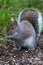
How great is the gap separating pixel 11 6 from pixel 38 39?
3.81 ft

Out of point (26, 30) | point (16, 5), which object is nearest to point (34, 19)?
point (26, 30)

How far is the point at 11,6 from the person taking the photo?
16.6 feet

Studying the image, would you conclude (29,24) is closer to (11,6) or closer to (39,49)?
(39,49)

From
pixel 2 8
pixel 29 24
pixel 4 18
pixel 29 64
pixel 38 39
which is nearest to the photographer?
pixel 29 64

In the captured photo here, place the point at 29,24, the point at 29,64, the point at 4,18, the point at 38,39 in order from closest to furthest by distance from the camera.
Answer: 1. the point at 29,64
2. the point at 29,24
3. the point at 38,39
4. the point at 4,18

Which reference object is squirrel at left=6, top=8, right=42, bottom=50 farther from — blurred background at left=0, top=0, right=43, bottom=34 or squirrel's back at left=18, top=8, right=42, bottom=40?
blurred background at left=0, top=0, right=43, bottom=34

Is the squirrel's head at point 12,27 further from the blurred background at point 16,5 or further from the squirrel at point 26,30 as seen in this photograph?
the blurred background at point 16,5

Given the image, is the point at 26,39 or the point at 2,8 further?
the point at 2,8

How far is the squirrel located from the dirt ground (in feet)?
0.23

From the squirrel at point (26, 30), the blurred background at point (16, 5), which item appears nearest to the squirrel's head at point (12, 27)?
the squirrel at point (26, 30)

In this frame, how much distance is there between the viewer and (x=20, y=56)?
372 cm

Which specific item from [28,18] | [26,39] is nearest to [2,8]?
[28,18]

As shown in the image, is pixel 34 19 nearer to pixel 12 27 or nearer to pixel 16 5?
pixel 12 27

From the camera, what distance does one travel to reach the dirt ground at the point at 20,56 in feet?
11.8
